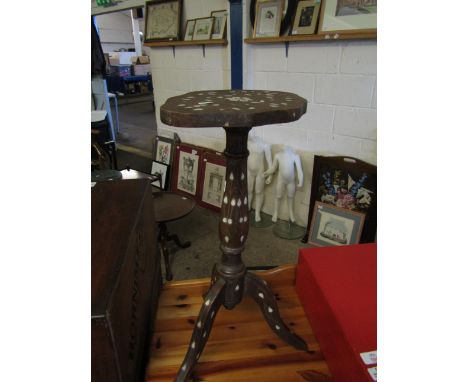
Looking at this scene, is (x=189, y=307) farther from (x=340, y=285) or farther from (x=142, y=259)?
(x=340, y=285)

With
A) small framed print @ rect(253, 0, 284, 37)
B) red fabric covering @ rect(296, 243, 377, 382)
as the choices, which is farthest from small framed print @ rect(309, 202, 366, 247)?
small framed print @ rect(253, 0, 284, 37)

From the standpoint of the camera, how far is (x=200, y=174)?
102 inches

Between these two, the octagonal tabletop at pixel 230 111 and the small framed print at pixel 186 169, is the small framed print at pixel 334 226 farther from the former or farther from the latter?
the octagonal tabletop at pixel 230 111

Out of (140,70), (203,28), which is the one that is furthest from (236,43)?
(140,70)

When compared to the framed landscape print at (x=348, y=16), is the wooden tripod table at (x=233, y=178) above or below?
below

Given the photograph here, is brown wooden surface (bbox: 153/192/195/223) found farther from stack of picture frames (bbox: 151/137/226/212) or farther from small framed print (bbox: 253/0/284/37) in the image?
small framed print (bbox: 253/0/284/37)

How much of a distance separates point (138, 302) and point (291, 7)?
1.74 m

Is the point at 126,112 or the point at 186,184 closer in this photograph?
the point at 186,184

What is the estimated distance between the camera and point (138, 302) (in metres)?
0.77

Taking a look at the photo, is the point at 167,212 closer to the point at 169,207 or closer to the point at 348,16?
the point at 169,207

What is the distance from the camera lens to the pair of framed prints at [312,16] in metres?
1.57

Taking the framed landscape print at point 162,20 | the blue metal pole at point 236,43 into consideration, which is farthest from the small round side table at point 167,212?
the framed landscape print at point 162,20

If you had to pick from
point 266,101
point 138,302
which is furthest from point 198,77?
point 138,302

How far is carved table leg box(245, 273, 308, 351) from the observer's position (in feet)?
2.87
